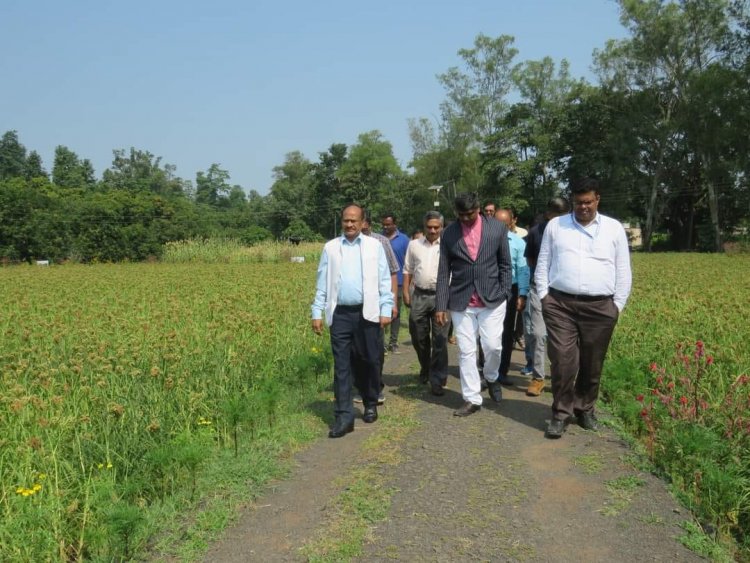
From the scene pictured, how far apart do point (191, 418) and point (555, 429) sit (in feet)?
10.7

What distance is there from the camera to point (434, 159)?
5984 centimetres

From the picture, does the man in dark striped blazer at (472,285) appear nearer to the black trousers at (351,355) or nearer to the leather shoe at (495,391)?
the leather shoe at (495,391)

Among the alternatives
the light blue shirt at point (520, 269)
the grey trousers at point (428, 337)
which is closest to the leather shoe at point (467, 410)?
the grey trousers at point (428, 337)

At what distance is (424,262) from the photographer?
7164mm

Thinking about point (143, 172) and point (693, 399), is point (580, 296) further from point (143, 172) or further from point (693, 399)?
point (143, 172)

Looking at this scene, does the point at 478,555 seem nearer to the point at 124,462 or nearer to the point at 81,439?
the point at 124,462

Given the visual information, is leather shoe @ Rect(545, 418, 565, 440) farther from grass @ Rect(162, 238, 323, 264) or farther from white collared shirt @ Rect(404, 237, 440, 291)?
grass @ Rect(162, 238, 323, 264)

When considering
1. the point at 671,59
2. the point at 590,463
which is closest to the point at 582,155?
the point at 671,59

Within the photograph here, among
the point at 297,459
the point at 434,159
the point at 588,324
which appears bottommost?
the point at 297,459

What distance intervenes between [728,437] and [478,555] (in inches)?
93.4

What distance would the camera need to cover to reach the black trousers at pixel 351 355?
567 cm

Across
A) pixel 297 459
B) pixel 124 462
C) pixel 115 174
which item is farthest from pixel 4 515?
pixel 115 174

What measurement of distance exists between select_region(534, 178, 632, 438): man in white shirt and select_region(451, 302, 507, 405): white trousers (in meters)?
0.69

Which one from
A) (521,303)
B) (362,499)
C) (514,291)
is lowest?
(362,499)
